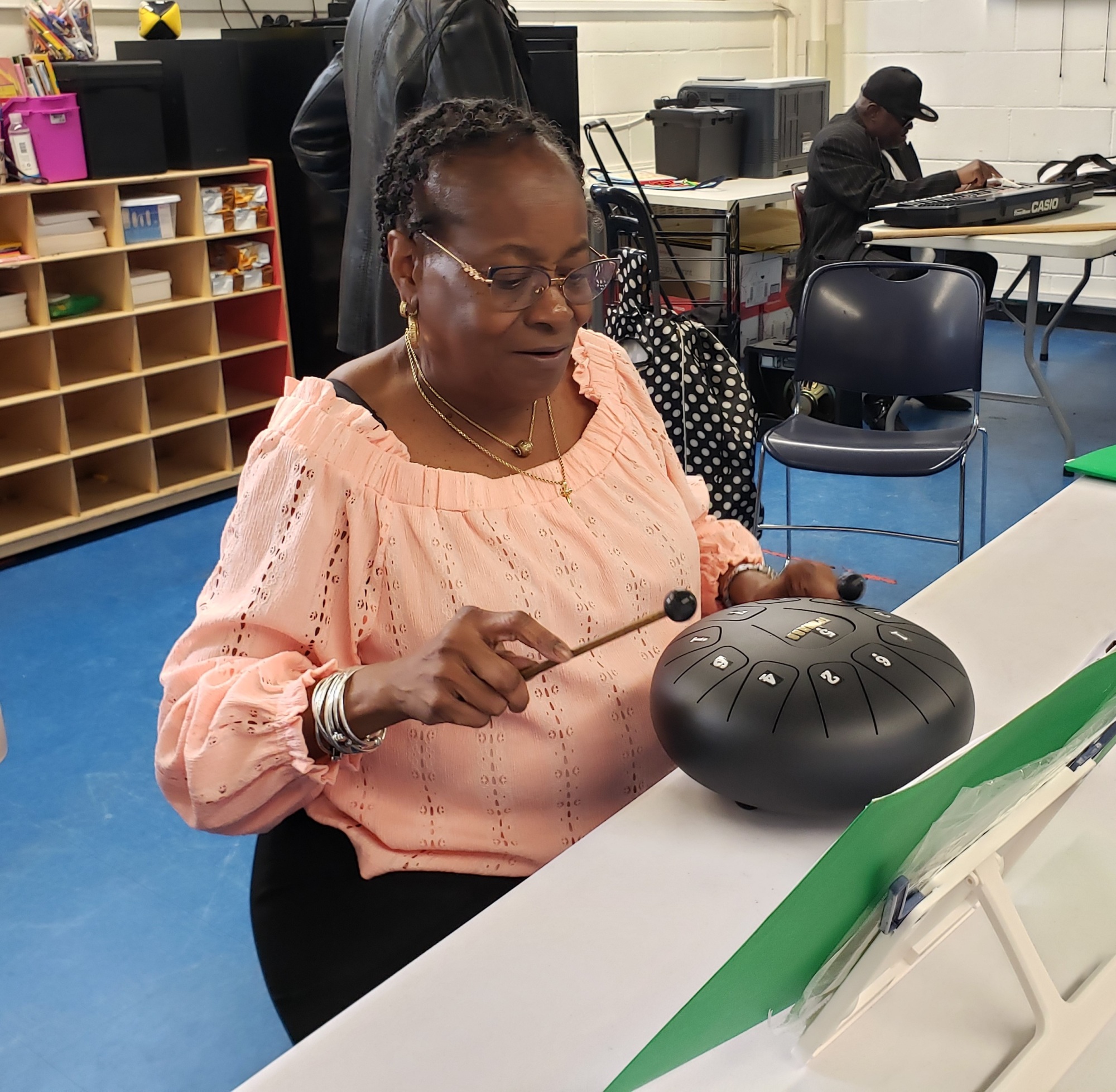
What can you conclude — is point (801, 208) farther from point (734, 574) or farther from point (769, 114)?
point (734, 574)

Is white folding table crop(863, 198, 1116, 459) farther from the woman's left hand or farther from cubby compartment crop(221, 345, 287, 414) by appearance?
the woman's left hand

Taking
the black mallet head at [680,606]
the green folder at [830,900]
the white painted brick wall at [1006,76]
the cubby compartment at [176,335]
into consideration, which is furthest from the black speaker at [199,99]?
the white painted brick wall at [1006,76]

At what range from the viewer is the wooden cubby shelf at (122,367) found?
3443 mm

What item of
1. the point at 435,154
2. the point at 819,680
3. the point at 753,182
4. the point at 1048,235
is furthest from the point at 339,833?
the point at 753,182

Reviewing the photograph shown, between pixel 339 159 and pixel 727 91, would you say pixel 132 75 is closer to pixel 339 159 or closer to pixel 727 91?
pixel 339 159

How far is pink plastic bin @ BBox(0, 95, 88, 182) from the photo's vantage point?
320 cm

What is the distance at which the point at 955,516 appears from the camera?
3648 millimetres

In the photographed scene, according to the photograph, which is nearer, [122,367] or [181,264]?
[122,367]

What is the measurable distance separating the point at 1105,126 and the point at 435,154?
534 centimetres

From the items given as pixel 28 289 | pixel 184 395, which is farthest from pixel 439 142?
pixel 184 395

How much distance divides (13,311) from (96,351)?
0.41m

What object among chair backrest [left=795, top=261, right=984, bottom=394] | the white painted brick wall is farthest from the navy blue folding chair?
the white painted brick wall

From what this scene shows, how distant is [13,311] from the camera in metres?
3.31

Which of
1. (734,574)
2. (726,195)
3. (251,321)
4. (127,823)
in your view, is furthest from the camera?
(726,195)
